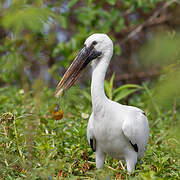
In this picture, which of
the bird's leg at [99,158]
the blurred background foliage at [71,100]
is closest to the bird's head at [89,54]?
the blurred background foliage at [71,100]

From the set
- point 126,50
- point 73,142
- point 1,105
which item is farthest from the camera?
point 126,50

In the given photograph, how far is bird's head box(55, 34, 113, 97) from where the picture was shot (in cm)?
387

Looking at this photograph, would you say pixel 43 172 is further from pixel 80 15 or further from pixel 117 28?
pixel 117 28

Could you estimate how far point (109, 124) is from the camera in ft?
12.2

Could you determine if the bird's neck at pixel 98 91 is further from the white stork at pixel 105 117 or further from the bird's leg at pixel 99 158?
the bird's leg at pixel 99 158

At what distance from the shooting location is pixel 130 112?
3.87 metres

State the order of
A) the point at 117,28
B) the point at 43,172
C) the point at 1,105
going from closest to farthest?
the point at 43,172 → the point at 1,105 → the point at 117,28

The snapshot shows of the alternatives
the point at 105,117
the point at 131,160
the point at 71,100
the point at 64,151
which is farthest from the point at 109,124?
the point at 71,100

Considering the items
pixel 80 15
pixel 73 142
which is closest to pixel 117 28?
pixel 80 15

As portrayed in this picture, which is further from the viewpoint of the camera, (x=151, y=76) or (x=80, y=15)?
(x=151, y=76)

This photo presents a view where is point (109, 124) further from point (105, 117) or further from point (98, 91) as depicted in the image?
point (98, 91)

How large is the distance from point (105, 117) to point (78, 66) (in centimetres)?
60

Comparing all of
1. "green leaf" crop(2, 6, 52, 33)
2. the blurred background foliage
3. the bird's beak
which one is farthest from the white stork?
"green leaf" crop(2, 6, 52, 33)

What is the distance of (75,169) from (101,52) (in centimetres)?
119
